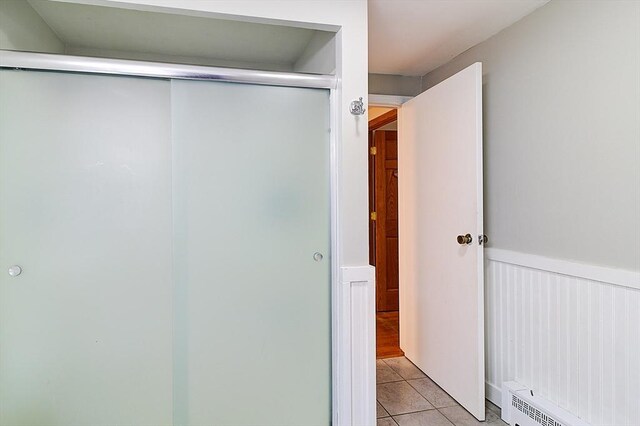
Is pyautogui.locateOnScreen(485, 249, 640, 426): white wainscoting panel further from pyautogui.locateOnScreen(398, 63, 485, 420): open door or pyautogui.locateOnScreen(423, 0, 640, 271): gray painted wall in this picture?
pyautogui.locateOnScreen(398, 63, 485, 420): open door

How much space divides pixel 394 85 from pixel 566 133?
150 cm

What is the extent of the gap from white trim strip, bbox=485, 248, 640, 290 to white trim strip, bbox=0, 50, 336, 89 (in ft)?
4.58

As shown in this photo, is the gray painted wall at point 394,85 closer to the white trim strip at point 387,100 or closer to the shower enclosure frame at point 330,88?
the white trim strip at point 387,100

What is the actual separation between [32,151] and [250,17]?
43.6 inches

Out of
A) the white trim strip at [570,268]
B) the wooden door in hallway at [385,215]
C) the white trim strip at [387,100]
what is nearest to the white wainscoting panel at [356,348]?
the white trim strip at [570,268]

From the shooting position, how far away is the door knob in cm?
217

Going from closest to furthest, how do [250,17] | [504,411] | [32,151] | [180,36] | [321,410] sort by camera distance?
[32,151]
[250,17]
[321,410]
[504,411]
[180,36]

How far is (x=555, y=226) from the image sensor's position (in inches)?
73.6

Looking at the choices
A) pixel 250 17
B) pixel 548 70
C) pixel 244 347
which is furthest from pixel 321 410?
pixel 548 70

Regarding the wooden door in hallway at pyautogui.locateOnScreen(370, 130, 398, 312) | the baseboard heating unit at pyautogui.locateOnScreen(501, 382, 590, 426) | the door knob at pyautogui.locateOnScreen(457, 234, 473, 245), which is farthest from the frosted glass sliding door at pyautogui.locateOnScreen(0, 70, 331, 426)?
the wooden door in hallway at pyautogui.locateOnScreen(370, 130, 398, 312)

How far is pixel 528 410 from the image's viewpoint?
1886mm

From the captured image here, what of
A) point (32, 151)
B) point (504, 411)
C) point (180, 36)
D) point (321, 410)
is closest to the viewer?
point (32, 151)

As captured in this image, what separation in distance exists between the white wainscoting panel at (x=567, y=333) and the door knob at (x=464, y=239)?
0.80ft

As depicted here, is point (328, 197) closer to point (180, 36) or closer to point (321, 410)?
point (321, 410)
